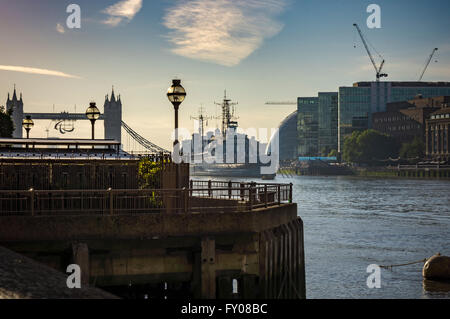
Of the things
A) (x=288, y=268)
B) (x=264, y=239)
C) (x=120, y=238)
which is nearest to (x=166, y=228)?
(x=120, y=238)

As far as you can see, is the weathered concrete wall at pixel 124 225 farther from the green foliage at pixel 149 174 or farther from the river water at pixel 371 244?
the river water at pixel 371 244

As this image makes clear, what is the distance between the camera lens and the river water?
36.1m

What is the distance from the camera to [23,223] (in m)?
20.3

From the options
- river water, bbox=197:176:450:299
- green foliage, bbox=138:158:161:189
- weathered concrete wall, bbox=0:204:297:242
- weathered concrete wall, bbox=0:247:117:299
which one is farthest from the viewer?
river water, bbox=197:176:450:299

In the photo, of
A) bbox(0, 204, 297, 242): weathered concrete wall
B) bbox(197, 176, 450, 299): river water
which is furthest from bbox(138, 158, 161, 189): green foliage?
bbox(197, 176, 450, 299): river water

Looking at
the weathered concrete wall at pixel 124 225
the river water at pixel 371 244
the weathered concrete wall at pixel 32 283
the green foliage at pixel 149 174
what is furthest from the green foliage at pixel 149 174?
the river water at pixel 371 244

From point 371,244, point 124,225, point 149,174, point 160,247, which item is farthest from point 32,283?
point 371,244

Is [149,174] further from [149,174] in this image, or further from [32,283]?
[32,283]

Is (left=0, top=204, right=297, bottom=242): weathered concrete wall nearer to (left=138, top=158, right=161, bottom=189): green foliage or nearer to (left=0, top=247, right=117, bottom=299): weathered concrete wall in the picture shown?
(left=0, top=247, right=117, bottom=299): weathered concrete wall

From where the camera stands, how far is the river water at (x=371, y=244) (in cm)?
3609

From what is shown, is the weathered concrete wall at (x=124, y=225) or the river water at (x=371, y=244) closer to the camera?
the weathered concrete wall at (x=124, y=225)

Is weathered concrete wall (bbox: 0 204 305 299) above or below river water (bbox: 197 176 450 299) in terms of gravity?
above

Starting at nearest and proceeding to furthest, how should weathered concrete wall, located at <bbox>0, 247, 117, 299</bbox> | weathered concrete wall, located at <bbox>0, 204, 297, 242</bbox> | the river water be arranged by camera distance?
weathered concrete wall, located at <bbox>0, 247, 117, 299</bbox>
weathered concrete wall, located at <bbox>0, 204, 297, 242</bbox>
the river water

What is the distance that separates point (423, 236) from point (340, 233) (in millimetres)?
7168
